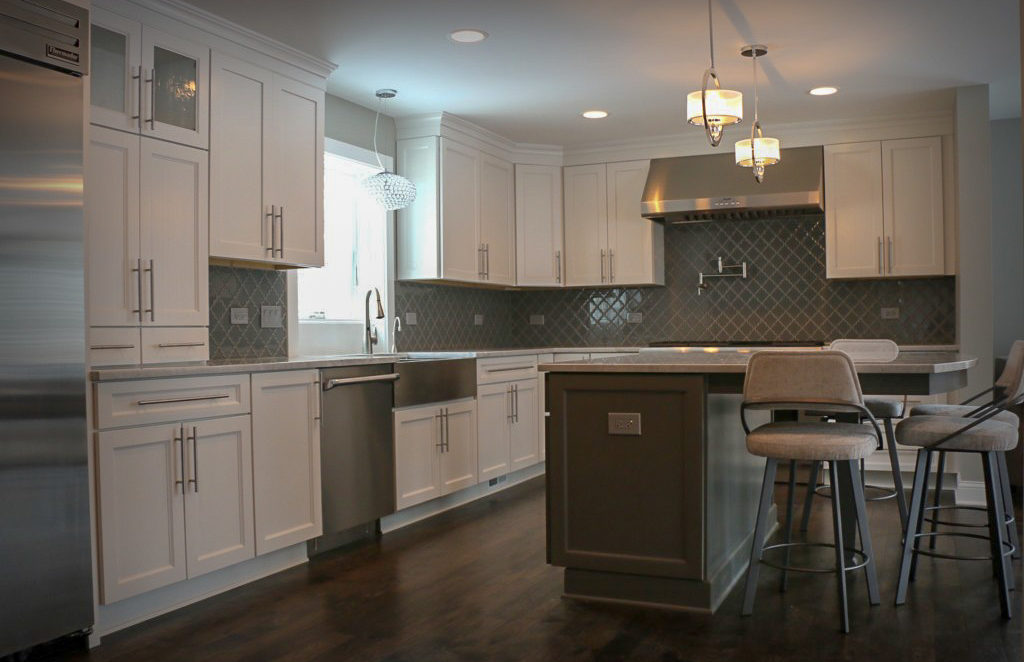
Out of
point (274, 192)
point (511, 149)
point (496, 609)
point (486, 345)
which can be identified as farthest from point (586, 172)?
point (496, 609)

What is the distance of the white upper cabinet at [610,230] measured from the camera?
6488mm

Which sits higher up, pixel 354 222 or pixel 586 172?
pixel 586 172

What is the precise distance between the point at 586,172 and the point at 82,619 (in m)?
4.84

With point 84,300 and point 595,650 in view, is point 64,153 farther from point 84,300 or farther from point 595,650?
point 595,650

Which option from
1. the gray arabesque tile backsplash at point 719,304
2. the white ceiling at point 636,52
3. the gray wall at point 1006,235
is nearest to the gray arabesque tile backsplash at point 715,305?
the gray arabesque tile backsplash at point 719,304

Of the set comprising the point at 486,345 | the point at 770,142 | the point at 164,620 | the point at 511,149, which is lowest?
the point at 164,620

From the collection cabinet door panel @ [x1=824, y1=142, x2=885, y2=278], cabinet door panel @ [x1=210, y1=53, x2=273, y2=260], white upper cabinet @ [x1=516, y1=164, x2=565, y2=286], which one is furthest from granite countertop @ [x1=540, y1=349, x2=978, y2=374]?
white upper cabinet @ [x1=516, y1=164, x2=565, y2=286]

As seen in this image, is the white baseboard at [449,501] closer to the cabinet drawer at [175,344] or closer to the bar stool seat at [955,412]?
the cabinet drawer at [175,344]

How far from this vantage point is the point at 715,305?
6559 millimetres

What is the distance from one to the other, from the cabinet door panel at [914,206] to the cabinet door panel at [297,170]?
12.2ft

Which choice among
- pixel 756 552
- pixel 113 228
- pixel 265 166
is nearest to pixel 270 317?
pixel 265 166

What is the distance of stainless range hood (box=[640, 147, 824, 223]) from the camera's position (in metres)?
5.68

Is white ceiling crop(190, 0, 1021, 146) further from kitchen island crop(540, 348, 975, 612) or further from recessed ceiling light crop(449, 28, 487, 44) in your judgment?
kitchen island crop(540, 348, 975, 612)

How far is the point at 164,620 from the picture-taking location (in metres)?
3.09
